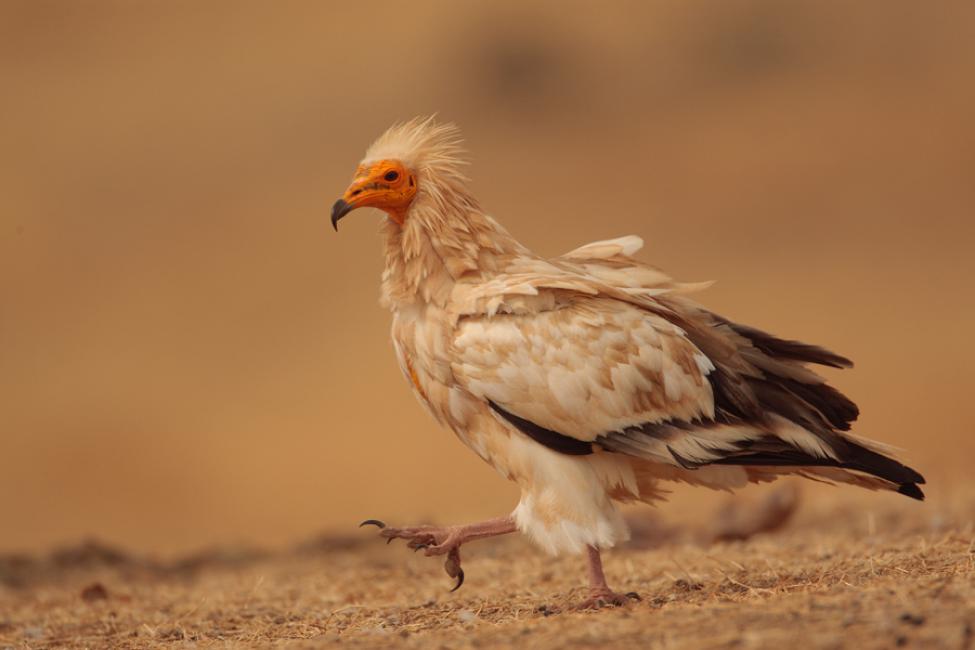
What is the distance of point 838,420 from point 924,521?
368 centimetres

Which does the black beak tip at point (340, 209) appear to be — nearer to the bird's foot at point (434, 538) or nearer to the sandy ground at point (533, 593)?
the bird's foot at point (434, 538)

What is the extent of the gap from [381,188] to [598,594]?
2.67 m

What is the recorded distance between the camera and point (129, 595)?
10422 mm

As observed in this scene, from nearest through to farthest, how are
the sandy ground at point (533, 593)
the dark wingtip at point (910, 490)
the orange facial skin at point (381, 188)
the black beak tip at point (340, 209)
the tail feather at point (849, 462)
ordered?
1. the sandy ground at point (533, 593)
2. the tail feather at point (849, 462)
3. the dark wingtip at point (910, 490)
4. the black beak tip at point (340, 209)
5. the orange facial skin at point (381, 188)

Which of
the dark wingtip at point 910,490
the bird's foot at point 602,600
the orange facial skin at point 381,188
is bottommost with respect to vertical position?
the bird's foot at point 602,600

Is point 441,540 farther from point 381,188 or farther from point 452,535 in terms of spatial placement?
point 381,188

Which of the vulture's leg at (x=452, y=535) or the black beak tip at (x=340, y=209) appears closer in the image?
the vulture's leg at (x=452, y=535)

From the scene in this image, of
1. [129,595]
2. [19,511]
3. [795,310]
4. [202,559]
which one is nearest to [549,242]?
[795,310]

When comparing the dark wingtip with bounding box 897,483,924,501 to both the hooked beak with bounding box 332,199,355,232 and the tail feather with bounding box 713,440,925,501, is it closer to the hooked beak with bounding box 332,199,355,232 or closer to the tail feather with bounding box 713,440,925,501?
the tail feather with bounding box 713,440,925,501

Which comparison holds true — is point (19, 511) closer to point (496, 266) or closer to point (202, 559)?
point (202, 559)

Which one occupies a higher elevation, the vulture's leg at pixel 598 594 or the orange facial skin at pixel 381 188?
the orange facial skin at pixel 381 188

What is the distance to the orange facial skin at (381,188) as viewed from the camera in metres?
8.14

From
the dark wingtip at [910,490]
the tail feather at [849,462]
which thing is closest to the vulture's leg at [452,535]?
the tail feather at [849,462]

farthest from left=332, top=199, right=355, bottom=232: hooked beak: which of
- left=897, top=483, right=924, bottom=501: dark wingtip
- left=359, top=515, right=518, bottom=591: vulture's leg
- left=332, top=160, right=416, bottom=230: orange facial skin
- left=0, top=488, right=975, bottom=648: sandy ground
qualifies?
left=897, top=483, right=924, bottom=501: dark wingtip
